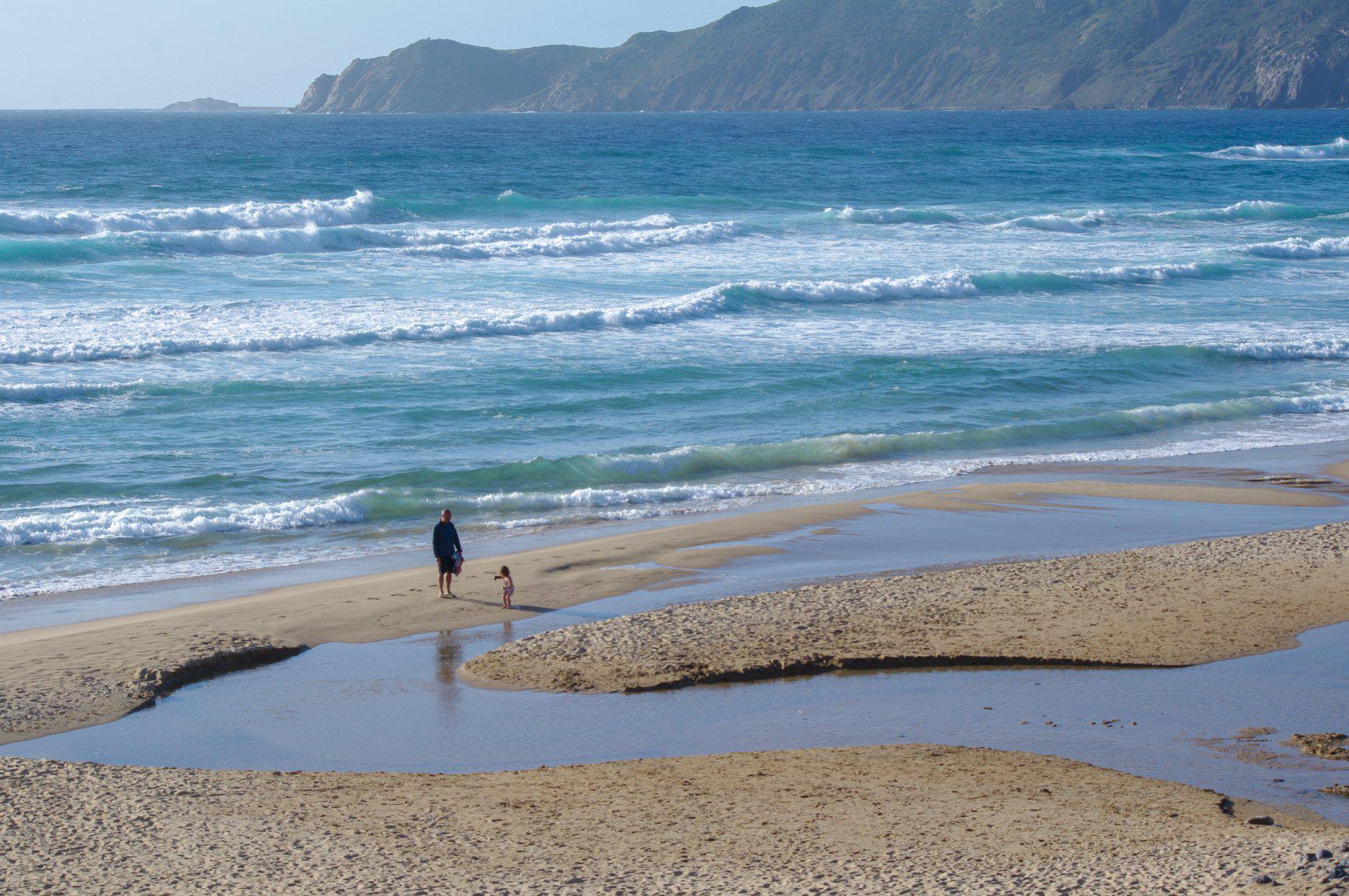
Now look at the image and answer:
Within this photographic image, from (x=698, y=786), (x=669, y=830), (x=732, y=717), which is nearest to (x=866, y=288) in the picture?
(x=732, y=717)

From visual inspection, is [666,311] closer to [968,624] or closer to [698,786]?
[968,624]

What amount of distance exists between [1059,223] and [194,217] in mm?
28805

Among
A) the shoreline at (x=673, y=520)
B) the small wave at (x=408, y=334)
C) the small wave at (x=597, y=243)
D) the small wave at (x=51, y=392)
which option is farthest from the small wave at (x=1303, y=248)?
the small wave at (x=51, y=392)

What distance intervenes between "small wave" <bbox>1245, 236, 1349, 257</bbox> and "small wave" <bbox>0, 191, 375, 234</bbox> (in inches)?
1125

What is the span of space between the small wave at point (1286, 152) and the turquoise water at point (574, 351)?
3484cm

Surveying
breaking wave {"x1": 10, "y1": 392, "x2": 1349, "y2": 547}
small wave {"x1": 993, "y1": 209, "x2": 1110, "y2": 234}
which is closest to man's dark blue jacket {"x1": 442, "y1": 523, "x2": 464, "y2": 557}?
breaking wave {"x1": 10, "y1": 392, "x2": 1349, "y2": 547}

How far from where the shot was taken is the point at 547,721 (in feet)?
28.2

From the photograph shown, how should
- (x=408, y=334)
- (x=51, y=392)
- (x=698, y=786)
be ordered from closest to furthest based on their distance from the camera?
(x=698, y=786), (x=51, y=392), (x=408, y=334)

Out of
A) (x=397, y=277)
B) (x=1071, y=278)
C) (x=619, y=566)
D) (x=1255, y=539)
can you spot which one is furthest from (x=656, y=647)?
(x=1071, y=278)

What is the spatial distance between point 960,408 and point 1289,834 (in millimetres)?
14312

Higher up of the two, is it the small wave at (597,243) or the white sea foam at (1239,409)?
the small wave at (597,243)

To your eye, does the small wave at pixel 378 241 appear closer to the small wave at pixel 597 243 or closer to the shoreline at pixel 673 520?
the small wave at pixel 597 243

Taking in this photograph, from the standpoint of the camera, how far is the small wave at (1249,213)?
47.6 metres

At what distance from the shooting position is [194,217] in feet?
126
